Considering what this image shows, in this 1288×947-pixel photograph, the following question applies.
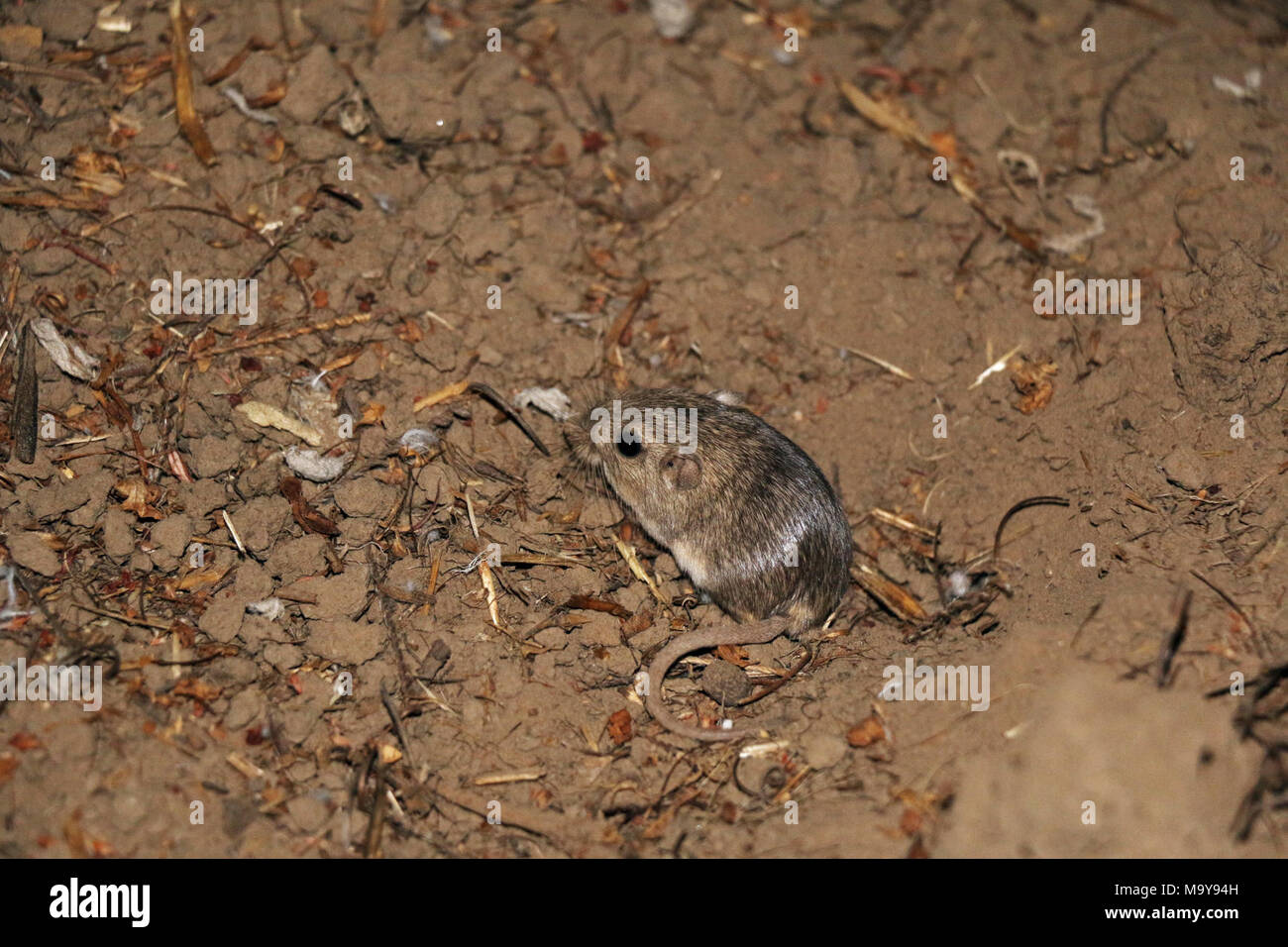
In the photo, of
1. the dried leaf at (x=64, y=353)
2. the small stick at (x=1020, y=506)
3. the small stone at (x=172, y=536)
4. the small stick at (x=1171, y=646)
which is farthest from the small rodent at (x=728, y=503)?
the dried leaf at (x=64, y=353)

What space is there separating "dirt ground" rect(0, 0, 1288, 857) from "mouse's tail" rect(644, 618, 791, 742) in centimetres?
10

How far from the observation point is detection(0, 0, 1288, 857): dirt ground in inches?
159

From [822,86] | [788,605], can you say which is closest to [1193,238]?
[822,86]

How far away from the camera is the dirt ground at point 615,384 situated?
4.03 m

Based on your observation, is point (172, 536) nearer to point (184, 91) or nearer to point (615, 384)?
point (615, 384)

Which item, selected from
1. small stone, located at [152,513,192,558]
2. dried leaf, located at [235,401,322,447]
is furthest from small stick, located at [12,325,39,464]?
dried leaf, located at [235,401,322,447]

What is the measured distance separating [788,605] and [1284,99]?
4.79m

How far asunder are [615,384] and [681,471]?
2.80 ft

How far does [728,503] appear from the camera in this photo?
5023 mm

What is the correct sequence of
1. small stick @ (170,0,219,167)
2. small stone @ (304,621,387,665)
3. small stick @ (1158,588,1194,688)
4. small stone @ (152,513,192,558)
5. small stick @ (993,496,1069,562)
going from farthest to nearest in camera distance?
small stick @ (170,0,219,167)
small stick @ (993,496,1069,562)
small stone @ (152,513,192,558)
small stone @ (304,621,387,665)
small stick @ (1158,588,1194,688)

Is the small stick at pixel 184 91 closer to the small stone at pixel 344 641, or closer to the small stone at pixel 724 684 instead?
the small stone at pixel 344 641

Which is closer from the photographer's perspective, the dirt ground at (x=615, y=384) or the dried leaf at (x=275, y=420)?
the dirt ground at (x=615, y=384)

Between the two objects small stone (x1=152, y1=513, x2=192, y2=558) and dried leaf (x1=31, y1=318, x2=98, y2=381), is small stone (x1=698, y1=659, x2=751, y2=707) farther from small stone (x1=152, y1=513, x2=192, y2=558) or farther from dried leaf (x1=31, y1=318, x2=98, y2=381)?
dried leaf (x1=31, y1=318, x2=98, y2=381)

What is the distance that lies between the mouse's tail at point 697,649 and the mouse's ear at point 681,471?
797mm
